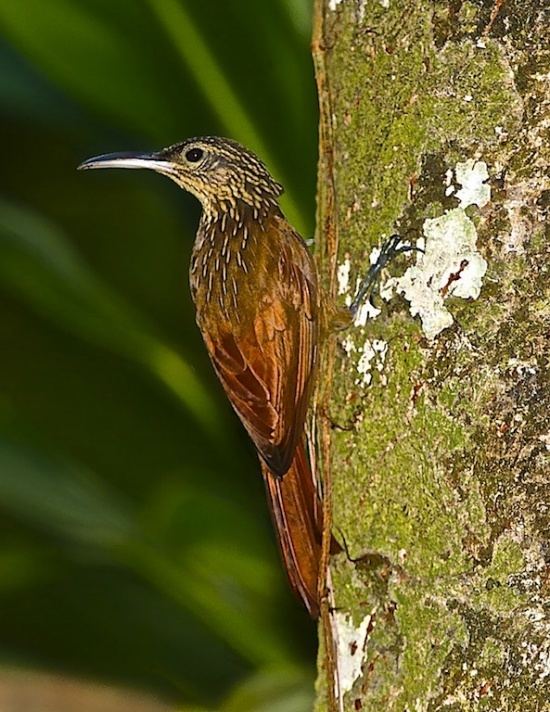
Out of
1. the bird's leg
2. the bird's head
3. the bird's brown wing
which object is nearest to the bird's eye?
the bird's head

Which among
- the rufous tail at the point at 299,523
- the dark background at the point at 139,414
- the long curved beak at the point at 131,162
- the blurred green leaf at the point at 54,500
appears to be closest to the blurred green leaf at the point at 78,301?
the dark background at the point at 139,414

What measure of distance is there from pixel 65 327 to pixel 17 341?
45 centimetres

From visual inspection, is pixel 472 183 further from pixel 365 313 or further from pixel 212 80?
pixel 212 80

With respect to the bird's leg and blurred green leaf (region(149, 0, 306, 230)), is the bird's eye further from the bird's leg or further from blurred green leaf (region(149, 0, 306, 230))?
the bird's leg

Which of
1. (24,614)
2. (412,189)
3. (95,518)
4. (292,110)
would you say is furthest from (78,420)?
(412,189)

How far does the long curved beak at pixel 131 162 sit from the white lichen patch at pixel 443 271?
0.46 meters

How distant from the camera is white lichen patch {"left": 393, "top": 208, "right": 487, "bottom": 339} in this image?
1418mm

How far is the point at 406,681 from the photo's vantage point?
56.5 inches

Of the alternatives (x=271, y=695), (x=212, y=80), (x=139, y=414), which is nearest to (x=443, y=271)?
(x=212, y=80)

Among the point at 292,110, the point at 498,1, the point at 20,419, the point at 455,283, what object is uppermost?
the point at 292,110

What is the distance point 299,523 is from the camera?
1.64 m

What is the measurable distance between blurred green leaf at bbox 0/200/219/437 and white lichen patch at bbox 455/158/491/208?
0.96 m

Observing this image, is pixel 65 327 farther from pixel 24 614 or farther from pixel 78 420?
pixel 24 614

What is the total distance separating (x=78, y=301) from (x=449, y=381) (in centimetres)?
100
